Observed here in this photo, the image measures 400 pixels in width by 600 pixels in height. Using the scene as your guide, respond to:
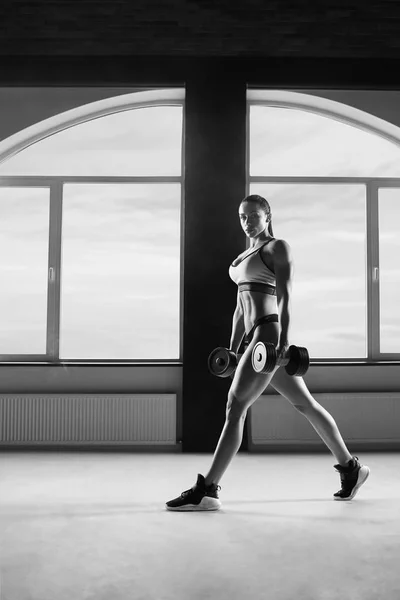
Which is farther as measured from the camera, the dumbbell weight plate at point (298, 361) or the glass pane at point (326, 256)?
the glass pane at point (326, 256)

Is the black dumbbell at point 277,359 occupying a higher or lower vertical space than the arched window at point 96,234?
lower

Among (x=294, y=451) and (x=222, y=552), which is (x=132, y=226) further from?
(x=222, y=552)

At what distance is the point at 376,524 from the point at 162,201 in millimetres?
3147

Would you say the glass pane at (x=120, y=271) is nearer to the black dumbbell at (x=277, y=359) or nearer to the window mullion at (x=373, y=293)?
the window mullion at (x=373, y=293)

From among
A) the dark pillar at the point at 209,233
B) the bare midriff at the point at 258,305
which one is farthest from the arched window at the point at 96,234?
the bare midriff at the point at 258,305

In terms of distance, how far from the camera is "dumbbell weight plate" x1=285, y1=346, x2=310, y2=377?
2.73 m

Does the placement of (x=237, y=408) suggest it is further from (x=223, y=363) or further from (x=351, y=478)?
(x=351, y=478)

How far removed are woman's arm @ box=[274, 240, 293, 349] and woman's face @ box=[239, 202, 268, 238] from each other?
164 millimetres

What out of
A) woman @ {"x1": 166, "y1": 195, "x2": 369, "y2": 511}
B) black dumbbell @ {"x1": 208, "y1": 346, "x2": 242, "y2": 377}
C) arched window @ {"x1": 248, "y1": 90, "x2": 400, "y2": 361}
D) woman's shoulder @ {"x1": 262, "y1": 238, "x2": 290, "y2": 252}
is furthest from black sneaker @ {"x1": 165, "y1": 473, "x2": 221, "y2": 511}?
arched window @ {"x1": 248, "y1": 90, "x2": 400, "y2": 361}

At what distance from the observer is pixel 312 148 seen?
495 cm

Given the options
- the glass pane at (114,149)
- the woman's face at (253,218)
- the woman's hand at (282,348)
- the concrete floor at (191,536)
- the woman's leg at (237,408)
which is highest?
the glass pane at (114,149)

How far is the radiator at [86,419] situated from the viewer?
4445 millimetres

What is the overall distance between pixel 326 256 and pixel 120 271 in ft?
5.64

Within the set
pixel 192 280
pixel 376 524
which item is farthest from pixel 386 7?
pixel 376 524
